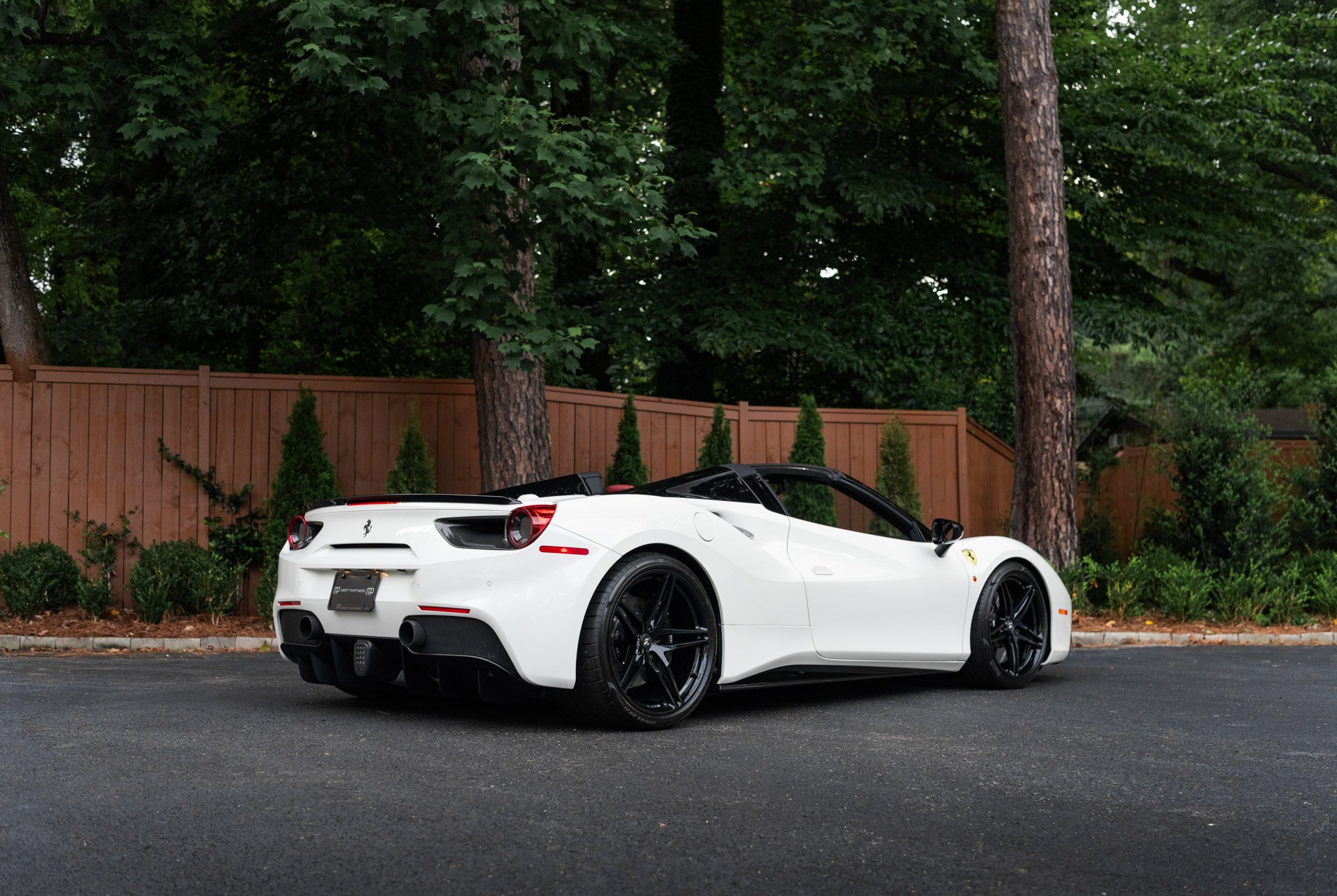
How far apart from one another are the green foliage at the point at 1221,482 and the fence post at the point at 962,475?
2.94 meters

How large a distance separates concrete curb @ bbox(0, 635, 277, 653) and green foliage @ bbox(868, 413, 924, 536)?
7.28 m

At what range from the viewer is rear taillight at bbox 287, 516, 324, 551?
6178 mm

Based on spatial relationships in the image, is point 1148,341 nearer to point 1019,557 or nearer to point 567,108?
point 567,108

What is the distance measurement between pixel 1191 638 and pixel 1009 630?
4.55m

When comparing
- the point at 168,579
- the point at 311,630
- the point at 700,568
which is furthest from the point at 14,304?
the point at 700,568

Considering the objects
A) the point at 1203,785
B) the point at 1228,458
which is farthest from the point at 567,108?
the point at 1203,785

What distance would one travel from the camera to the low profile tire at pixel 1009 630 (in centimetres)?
730

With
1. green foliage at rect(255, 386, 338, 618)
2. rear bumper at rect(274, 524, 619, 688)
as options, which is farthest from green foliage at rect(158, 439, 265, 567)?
rear bumper at rect(274, 524, 619, 688)

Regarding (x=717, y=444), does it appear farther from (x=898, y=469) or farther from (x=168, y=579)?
(x=168, y=579)

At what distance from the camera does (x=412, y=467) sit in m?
12.0

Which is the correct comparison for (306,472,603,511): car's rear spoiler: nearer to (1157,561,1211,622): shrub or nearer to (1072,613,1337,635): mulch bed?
(1072,613,1337,635): mulch bed

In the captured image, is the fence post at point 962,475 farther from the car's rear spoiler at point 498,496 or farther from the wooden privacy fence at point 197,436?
the car's rear spoiler at point 498,496

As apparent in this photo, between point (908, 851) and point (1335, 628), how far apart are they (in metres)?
9.69

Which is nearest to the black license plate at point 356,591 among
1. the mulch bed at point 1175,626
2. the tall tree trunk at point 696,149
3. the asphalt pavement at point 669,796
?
the asphalt pavement at point 669,796
